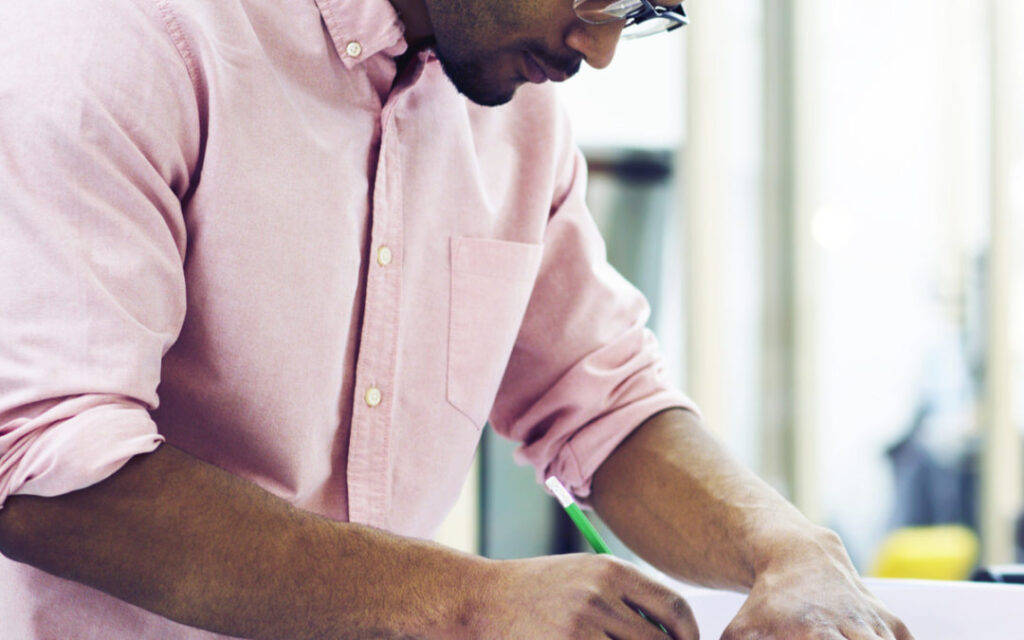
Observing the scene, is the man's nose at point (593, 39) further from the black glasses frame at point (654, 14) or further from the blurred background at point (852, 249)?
the blurred background at point (852, 249)

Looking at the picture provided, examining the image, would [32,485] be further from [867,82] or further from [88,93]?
[867,82]

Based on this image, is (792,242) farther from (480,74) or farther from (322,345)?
(322,345)

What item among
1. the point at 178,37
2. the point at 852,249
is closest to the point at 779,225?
the point at 852,249

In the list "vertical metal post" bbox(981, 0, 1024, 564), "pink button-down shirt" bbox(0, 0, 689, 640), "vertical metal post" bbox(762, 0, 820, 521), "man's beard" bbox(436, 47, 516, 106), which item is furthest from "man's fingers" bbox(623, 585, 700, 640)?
"vertical metal post" bbox(981, 0, 1024, 564)

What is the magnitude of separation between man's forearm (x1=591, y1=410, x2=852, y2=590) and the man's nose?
427mm

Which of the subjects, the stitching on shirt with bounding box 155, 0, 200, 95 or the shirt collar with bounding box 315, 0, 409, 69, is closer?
the stitching on shirt with bounding box 155, 0, 200, 95

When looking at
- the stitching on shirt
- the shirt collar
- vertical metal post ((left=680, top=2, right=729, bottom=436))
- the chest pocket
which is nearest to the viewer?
the stitching on shirt

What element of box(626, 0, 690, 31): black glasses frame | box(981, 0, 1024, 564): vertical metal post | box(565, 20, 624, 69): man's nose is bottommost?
box(981, 0, 1024, 564): vertical metal post

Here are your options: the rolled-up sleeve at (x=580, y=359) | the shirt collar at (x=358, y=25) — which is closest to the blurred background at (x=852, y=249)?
the rolled-up sleeve at (x=580, y=359)

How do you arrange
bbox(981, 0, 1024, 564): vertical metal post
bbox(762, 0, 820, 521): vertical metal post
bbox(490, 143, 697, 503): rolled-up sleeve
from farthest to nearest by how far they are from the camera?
bbox(981, 0, 1024, 564): vertical metal post, bbox(762, 0, 820, 521): vertical metal post, bbox(490, 143, 697, 503): rolled-up sleeve

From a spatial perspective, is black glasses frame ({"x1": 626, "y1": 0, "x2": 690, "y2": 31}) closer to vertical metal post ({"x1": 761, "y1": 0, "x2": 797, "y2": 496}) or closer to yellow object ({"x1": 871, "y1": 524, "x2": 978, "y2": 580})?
vertical metal post ({"x1": 761, "y1": 0, "x2": 797, "y2": 496})

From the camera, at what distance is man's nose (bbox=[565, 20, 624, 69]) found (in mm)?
1053

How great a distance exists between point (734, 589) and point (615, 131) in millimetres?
2132

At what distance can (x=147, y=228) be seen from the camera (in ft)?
2.61
